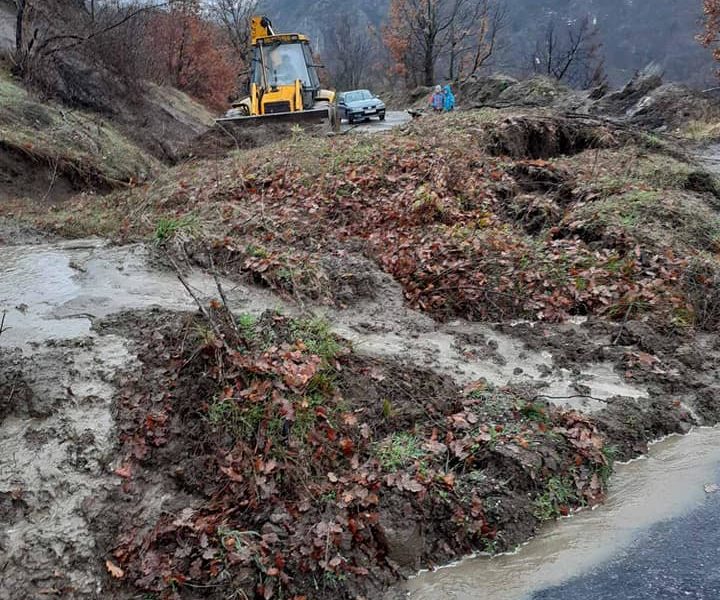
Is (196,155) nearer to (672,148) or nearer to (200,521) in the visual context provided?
(672,148)

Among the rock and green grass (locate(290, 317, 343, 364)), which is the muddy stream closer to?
the rock

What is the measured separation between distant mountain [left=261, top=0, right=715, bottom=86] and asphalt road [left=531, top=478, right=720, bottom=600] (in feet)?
316

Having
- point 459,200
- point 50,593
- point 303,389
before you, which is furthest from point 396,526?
point 459,200

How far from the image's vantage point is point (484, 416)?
18.4 feet

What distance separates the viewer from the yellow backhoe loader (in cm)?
1683

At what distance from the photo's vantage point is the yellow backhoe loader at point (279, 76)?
16.8 meters

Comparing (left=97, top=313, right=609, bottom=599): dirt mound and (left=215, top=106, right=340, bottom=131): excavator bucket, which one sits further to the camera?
(left=215, top=106, right=340, bottom=131): excavator bucket

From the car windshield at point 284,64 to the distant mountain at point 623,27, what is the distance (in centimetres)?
8304

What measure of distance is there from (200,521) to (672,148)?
13274 millimetres

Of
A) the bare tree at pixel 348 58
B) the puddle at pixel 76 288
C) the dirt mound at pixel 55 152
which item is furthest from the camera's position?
the bare tree at pixel 348 58

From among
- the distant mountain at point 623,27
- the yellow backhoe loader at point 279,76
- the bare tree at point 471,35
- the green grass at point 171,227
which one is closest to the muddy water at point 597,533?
the green grass at point 171,227

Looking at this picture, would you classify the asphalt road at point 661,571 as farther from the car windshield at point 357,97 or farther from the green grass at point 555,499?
the car windshield at point 357,97

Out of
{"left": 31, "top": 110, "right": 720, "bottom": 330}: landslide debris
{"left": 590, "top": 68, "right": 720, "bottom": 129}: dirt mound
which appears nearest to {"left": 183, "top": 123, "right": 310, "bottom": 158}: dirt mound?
{"left": 31, "top": 110, "right": 720, "bottom": 330}: landslide debris

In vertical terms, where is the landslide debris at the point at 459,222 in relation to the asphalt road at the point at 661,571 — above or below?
above
